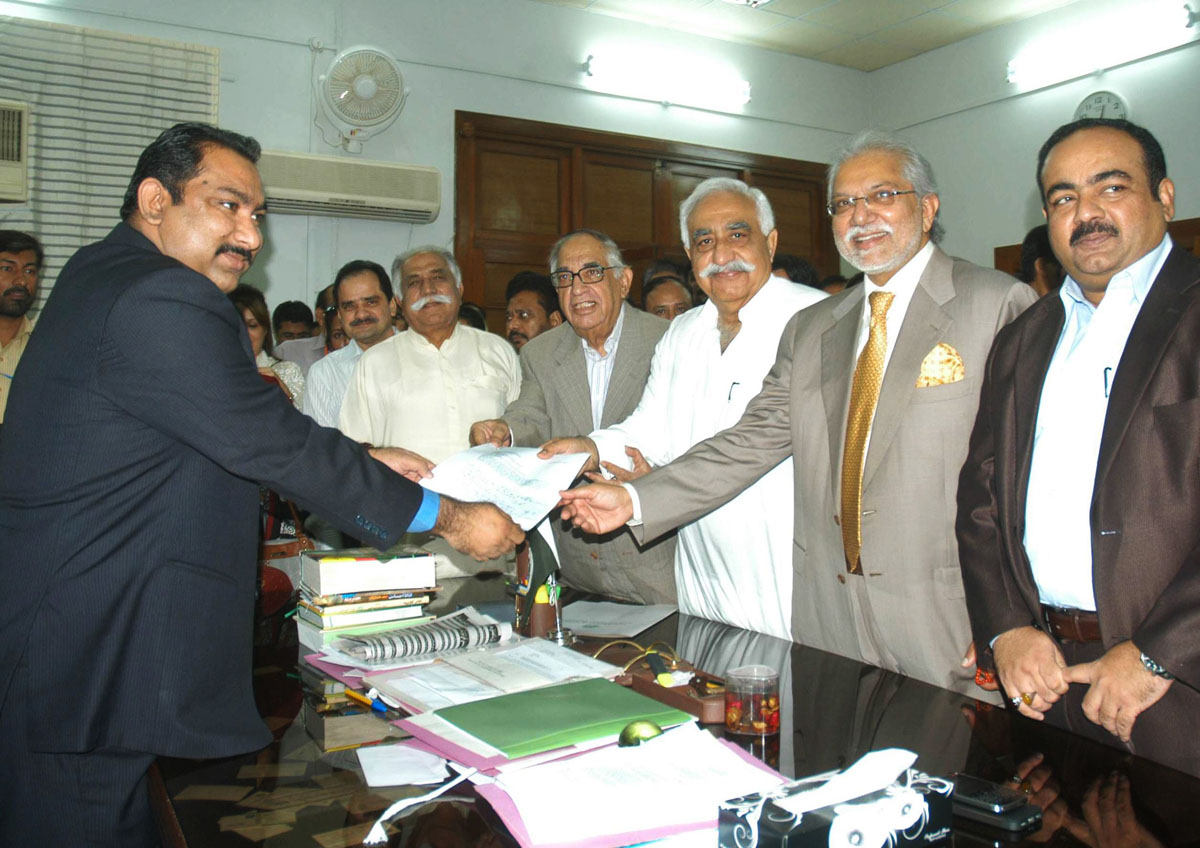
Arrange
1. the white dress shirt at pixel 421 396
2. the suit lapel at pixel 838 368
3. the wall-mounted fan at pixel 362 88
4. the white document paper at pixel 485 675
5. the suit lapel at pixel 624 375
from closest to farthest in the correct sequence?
the white document paper at pixel 485 675
the suit lapel at pixel 838 368
the suit lapel at pixel 624 375
the white dress shirt at pixel 421 396
the wall-mounted fan at pixel 362 88

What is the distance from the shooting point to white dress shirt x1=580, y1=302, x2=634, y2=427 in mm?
3410

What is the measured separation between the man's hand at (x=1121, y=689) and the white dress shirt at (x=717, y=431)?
0.96 metres

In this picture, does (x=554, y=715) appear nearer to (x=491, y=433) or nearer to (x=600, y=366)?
(x=491, y=433)

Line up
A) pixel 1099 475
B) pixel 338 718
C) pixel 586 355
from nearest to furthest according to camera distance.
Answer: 1. pixel 338 718
2. pixel 1099 475
3. pixel 586 355

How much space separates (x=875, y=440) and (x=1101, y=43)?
661 centimetres

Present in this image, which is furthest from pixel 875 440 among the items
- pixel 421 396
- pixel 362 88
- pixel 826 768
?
pixel 362 88

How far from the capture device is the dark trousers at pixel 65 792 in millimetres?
1437

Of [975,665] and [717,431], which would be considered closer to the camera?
[975,665]

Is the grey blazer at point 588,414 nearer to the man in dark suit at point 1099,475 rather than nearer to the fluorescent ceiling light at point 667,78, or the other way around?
the man in dark suit at point 1099,475

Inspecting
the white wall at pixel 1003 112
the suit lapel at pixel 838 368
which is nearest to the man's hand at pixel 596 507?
the suit lapel at pixel 838 368

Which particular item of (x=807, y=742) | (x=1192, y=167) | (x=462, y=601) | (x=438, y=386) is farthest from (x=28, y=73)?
(x=1192, y=167)

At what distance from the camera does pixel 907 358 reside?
221 centimetres

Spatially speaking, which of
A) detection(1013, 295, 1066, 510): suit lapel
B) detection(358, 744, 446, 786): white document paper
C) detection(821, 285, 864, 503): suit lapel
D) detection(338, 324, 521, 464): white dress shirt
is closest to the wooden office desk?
detection(358, 744, 446, 786): white document paper

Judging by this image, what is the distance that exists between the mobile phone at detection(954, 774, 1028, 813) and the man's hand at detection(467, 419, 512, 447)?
6.62 ft
